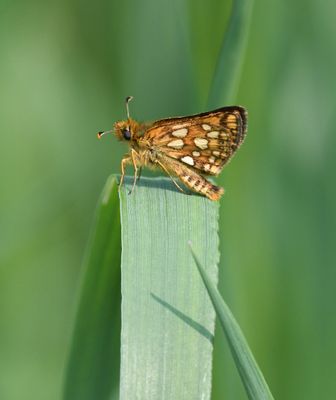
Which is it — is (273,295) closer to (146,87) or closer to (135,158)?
(135,158)

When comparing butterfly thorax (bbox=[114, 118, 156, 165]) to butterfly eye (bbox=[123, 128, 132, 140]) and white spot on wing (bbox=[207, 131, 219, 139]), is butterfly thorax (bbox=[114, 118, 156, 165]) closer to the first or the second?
butterfly eye (bbox=[123, 128, 132, 140])

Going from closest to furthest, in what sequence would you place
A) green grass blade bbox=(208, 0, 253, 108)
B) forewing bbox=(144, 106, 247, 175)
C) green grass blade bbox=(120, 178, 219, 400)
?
green grass blade bbox=(120, 178, 219, 400) → green grass blade bbox=(208, 0, 253, 108) → forewing bbox=(144, 106, 247, 175)

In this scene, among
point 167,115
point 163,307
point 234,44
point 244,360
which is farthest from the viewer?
point 167,115

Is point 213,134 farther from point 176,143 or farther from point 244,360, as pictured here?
point 244,360

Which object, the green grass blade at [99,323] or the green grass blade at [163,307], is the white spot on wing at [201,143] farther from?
the green grass blade at [99,323]

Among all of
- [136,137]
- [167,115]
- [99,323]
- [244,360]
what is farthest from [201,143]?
[244,360]

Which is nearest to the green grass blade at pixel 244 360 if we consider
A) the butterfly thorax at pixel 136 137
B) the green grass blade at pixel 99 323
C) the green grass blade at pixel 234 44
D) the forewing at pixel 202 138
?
the green grass blade at pixel 99 323

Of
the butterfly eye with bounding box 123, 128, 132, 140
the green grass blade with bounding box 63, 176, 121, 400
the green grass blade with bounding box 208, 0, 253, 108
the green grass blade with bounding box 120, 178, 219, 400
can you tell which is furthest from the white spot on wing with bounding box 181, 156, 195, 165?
the green grass blade with bounding box 63, 176, 121, 400
